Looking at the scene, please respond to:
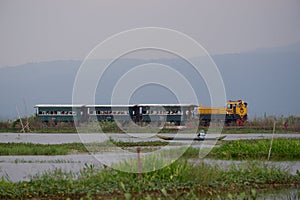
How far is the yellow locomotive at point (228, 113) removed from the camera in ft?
131

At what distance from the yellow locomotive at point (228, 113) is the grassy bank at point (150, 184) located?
2734cm

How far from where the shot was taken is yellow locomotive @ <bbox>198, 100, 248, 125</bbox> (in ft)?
131

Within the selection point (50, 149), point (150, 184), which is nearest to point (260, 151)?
point (50, 149)

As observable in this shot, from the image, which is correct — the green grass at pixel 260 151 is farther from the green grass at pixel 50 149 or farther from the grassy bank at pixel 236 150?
the green grass at pixel 50 149

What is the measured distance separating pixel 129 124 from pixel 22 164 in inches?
1027

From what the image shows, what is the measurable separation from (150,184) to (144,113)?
31346mm

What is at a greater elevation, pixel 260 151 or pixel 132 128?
pixel 132 128

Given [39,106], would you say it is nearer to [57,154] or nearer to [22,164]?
[57,154]

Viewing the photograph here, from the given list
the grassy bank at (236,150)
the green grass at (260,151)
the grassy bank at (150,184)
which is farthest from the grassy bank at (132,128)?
the grassy bank at (150,184)

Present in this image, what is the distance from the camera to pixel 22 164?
1694 cm

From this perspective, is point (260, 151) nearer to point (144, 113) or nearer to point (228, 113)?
point (228, 113)

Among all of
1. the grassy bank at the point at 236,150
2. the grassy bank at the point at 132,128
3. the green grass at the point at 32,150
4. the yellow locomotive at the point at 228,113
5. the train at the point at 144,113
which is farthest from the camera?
the train at the point at 144,113

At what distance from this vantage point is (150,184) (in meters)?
10.9

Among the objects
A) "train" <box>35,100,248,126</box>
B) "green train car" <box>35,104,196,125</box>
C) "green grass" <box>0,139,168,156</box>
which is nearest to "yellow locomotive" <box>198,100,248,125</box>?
"train" <box>35,100,248,126</box>
